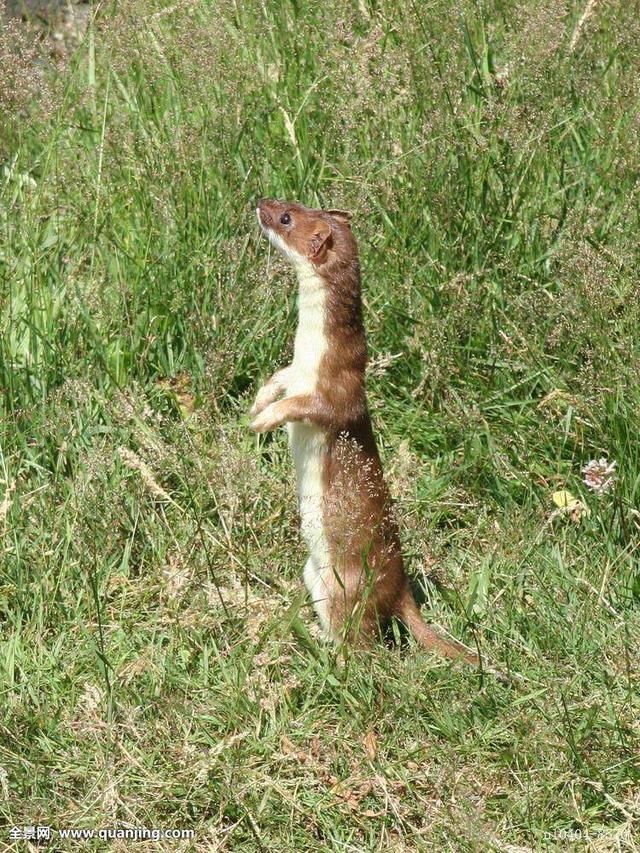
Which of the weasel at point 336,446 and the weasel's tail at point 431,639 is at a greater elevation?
the weasel at point 336,446

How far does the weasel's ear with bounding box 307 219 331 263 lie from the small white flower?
1.10 meters

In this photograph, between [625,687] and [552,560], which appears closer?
[625,687]

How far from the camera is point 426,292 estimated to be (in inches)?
196

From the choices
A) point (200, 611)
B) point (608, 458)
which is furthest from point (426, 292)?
point (200, 611)

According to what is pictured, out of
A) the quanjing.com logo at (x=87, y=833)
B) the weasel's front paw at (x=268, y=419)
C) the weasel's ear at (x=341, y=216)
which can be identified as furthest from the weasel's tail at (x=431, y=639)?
the weasel's ear at (x=341, y=216)

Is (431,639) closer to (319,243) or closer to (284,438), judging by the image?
(284,438)

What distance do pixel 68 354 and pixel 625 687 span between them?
2308 mm

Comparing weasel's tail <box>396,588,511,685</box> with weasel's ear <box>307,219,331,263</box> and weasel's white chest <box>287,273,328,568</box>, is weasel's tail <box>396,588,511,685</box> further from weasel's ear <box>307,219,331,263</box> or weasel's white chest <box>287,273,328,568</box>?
weasel's ear <box>307,219,331,263</box>

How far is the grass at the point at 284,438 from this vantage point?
11.5 feet

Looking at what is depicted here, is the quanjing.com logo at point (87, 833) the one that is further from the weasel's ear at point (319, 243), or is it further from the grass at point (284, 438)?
the weasel's ear at point (319, 243)

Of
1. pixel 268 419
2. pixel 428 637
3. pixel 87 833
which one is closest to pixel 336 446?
pixel 268 419

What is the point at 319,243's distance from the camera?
4141mm

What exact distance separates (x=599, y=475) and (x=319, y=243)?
3.85ft

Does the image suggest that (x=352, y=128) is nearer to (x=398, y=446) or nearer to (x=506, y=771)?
(x=398, y=446)
